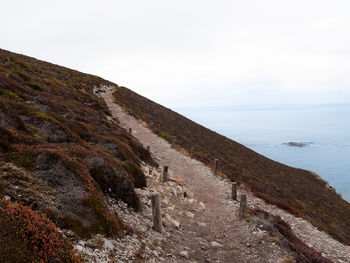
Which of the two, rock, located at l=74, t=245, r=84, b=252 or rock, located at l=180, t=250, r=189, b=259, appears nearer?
rock, located at l=74, t=245, r=84, b=252

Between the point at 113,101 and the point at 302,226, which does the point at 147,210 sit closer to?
the point at 302,226

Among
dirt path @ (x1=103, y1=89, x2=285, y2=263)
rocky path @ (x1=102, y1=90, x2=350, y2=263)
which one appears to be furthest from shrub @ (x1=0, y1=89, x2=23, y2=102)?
dirt path @ (x1=103, y1=89, x2=285, y2=263)

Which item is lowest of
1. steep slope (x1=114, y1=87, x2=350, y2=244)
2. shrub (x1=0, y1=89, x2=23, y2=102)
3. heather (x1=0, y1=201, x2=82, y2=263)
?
steep slope (x1=114, y1=87, x2=350, y2=244)

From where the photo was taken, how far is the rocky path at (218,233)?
26.6 feet

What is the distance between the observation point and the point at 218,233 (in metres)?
10.1

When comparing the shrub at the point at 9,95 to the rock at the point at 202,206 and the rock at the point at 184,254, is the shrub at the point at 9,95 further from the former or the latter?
the rock at the point at 184,254

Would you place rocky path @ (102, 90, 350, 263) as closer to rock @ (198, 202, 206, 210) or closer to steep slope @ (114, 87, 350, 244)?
rock @ (198, 202, 206, 210)

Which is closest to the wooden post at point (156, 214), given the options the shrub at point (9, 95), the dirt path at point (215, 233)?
the dirt path at point (215, 233)

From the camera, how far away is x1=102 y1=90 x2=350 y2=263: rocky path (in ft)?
26.6

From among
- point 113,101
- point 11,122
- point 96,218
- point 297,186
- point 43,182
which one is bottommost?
point 297,186

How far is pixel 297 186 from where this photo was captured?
33.5m

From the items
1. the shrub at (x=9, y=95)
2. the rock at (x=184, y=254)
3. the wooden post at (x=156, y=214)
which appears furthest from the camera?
the shrub at (x=9, y=95)

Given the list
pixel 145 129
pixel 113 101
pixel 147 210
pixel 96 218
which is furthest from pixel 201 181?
pixel 113 101

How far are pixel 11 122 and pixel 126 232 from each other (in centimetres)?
700
